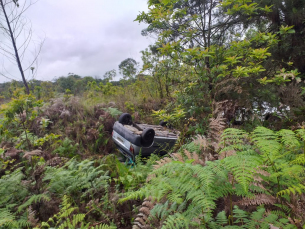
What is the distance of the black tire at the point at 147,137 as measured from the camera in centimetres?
393

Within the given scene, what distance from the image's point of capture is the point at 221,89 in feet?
10.2

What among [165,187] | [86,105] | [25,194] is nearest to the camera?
[165,187]

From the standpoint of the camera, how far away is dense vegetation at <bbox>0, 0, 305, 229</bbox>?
1.32 m

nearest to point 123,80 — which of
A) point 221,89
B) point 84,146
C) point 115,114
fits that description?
point 115,114

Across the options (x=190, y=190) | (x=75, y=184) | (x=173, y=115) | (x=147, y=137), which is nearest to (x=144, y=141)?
(x=147, y=137)

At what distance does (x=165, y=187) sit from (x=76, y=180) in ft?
6.73

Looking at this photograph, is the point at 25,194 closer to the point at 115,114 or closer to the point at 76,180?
the point at 76,180

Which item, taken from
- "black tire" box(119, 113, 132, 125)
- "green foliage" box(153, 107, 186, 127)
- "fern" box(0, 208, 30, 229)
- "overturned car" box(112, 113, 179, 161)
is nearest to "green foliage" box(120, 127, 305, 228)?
"green foliage" box(153, 107, 186, 127)

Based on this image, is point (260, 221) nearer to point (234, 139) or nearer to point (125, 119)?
point (234, 139)

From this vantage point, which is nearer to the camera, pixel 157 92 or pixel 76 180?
pixel 76 180

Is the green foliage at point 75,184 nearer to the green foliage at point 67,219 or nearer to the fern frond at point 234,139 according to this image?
the green foliage at point 67,219

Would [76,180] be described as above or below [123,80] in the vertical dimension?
below

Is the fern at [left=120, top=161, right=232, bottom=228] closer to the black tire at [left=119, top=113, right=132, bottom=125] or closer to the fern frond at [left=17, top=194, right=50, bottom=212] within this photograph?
the fern frond at [left=17, top=194, right=50, bottom=212]

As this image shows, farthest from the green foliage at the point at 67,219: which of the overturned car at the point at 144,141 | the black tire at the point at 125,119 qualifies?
the black tire at the point at 125,119
